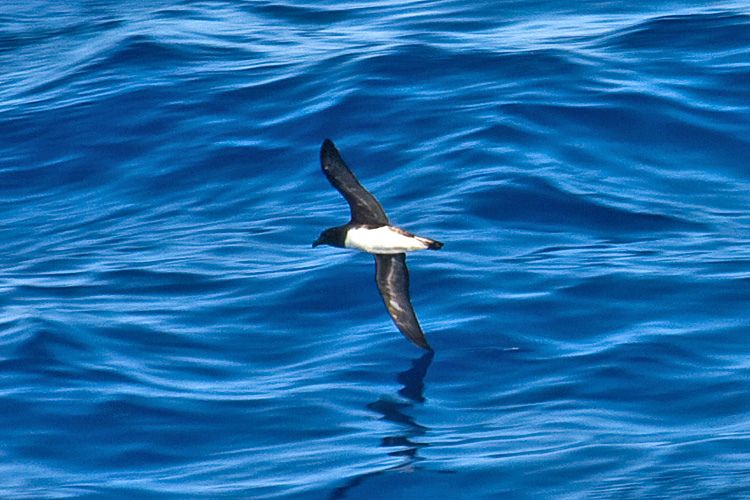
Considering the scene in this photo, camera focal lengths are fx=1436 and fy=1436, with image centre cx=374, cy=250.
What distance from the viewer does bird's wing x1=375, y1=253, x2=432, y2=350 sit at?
38.6 feet

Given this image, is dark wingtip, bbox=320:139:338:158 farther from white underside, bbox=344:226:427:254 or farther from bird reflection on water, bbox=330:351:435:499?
bird reflection on water, bbox=330:351:435:499

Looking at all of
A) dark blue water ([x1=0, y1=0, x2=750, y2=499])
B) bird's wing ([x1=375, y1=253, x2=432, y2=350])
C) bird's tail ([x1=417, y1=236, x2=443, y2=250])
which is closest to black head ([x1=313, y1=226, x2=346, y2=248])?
bird's wing ([x1=375, y1=253, x2=432, y2=350])

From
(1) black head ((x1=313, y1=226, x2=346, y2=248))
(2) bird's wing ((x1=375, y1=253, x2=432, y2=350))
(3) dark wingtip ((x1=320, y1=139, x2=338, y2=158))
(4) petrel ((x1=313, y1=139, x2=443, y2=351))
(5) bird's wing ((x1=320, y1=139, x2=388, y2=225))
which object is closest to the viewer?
(3) dark wingtip ((x1=320, y1=139, x2=338, y2=158))

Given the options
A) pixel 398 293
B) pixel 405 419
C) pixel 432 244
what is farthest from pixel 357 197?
pixel 405 419

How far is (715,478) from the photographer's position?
10766 mm

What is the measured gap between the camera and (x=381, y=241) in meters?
11.3

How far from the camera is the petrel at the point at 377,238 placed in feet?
36.7

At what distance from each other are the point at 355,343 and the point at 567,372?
2034mm

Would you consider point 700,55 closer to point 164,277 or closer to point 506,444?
point 164,277

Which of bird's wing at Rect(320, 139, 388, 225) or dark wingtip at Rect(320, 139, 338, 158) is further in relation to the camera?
bird's wing at Rect(320, 139, 388, 225)

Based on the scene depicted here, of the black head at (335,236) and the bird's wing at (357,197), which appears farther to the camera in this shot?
the black head at (335,236)

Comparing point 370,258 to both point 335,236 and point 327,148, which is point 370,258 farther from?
point 327,148

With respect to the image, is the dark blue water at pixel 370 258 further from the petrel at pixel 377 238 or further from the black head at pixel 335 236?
the black head at pixel 335 236

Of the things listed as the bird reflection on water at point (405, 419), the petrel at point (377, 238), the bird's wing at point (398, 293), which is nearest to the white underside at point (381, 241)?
the petrel at point (377, 238)
